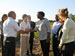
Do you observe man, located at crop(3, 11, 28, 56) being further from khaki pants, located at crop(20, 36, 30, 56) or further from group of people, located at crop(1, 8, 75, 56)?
khaki pants, located at crop(20, 36, 30, 56)

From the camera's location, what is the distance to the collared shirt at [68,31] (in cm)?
410

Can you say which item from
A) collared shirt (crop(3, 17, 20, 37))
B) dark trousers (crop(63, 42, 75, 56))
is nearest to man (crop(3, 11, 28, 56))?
collared shirt (crop(3, 17, 20, 37))

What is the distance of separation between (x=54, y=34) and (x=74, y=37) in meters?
1.80

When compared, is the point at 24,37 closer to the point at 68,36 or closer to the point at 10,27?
the point at 10,27

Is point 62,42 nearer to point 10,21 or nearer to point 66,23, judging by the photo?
point 66,23

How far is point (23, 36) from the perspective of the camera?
6953mm

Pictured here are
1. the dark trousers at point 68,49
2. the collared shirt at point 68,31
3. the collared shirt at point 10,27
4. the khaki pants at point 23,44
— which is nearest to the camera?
the collared shirt at point 68,31

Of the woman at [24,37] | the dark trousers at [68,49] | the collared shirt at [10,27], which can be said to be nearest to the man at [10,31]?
the collared shirt at [10,27]

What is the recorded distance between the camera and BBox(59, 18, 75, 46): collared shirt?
410 centimetres

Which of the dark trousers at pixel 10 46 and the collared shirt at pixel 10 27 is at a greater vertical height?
the collared shirt at pixel 10 27

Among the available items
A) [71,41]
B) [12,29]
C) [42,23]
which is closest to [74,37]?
[71,41]

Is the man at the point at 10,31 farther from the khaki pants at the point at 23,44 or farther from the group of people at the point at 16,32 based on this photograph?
the khaki pants at the point at 23,44

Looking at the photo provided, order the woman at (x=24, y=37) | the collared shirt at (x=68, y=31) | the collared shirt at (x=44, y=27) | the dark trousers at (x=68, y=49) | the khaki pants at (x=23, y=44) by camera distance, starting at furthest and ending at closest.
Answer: the khaki pants at (x=23, y=44), the woman at (x=24, y=37), the collared shirt at (x=44, y=27), the dark trousers at (x=68, y=49), the collared shirt at (x=68, y=31)

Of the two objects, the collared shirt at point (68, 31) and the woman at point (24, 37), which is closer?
the collared shirt at point (68, 31)
